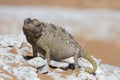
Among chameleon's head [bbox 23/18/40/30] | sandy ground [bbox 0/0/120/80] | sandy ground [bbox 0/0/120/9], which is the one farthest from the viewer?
sandy ground [bbox 0/0/120/9]

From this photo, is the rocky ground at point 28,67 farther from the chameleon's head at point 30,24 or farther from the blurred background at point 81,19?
the blurred background at point 81,19

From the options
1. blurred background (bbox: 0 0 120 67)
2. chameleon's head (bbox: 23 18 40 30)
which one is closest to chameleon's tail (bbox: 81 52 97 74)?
chameleon's head (bbox: 23 18 40 30)

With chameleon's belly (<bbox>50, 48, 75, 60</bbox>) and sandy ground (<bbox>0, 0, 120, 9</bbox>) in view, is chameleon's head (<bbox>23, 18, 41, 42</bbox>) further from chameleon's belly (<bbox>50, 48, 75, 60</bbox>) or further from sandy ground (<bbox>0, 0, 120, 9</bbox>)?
sandy ground (<bbox>0, 0, 120, 9</bbox>)

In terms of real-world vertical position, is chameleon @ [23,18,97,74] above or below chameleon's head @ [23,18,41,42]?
below

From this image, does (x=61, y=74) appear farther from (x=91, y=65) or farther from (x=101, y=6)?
(x=101, y=6)

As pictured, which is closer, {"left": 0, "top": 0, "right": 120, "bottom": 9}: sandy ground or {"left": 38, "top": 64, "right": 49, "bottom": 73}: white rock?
{"left": 38, "top": 64, "right": 49, "bottom": 73}: white rock

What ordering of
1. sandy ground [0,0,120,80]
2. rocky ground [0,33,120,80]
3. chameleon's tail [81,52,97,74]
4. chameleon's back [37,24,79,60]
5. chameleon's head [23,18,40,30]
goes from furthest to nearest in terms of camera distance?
sandy ground [0,0,120,80] → chameleon's tail [81,52,97,74] → chameleon's back [37,24,79,60] → chameleon's head [23,18,40,30] → rocky ground [0,33,120,80]

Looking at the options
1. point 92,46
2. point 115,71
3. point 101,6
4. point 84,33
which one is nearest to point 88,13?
point 101,6
